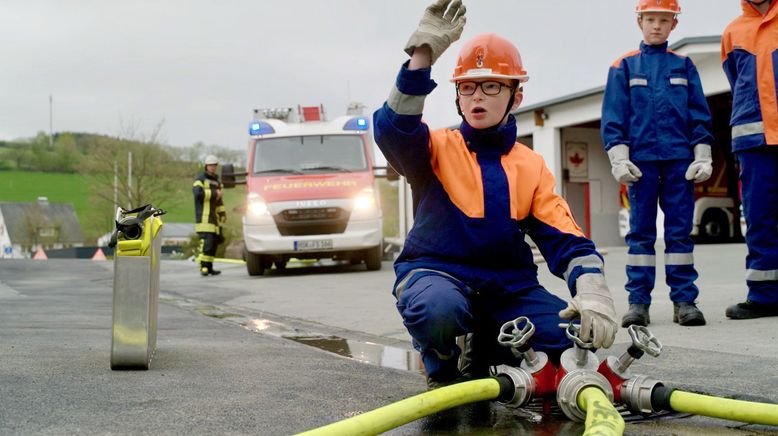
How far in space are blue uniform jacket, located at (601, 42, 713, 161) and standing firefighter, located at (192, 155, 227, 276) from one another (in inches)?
345

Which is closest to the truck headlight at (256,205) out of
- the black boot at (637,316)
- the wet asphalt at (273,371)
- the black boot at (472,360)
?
the wet asphalt at (273,371)

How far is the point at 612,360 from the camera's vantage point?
100 inches

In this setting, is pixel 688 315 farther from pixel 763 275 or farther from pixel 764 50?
pixel 764 50

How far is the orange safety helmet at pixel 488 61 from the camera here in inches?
111

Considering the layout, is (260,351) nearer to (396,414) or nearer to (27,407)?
(27,407)

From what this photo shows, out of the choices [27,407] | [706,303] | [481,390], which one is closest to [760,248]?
[706,303]

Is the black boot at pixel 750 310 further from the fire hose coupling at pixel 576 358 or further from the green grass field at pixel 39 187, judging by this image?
the green grass field at pixel 39 187

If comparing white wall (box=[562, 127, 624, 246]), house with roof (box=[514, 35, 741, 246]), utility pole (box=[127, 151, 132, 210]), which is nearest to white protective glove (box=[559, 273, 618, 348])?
house with roof (box=[514, 35, 741, 246])

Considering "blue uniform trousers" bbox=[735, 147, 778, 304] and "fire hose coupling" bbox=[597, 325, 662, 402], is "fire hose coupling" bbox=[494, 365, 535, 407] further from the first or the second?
"blue uniform trousers" bbox=[735, 147, 778, 304]

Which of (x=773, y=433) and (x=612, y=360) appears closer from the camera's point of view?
(x=773, y=433)

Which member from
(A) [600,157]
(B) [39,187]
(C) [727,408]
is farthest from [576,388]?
(B) [39,187]

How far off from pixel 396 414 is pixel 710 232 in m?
18.3

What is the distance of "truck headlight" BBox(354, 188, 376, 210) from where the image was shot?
39.7 feet

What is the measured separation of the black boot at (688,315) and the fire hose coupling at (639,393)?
7.70ft
